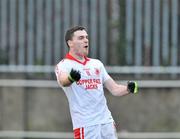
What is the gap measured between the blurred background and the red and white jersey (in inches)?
178

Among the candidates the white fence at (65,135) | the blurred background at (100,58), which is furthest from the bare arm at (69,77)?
the white fence at (65,135)

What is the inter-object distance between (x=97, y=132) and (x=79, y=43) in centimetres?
92

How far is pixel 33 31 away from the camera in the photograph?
1316 cm

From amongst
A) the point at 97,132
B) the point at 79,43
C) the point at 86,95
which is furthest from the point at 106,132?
the point at 79,43

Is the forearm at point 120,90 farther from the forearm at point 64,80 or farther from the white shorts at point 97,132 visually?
the forearm at point 64,80

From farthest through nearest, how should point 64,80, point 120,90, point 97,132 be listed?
point 120,90
point 97,132
point 64,80

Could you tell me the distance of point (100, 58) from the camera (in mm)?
13023

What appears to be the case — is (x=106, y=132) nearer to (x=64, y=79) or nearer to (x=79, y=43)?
(x=64, y=79)

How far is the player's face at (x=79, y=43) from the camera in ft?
27.1

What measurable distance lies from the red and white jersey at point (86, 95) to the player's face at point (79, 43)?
0.10m

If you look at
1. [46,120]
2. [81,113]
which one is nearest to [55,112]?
[46,120]

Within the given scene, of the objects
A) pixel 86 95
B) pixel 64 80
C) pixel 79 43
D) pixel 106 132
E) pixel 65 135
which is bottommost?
pixel 65 135

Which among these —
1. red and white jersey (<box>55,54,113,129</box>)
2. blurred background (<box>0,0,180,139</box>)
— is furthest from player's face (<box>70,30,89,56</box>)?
blurred background (<box>0,0,180,139</box>)

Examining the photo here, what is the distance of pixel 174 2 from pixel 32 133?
3.09m
